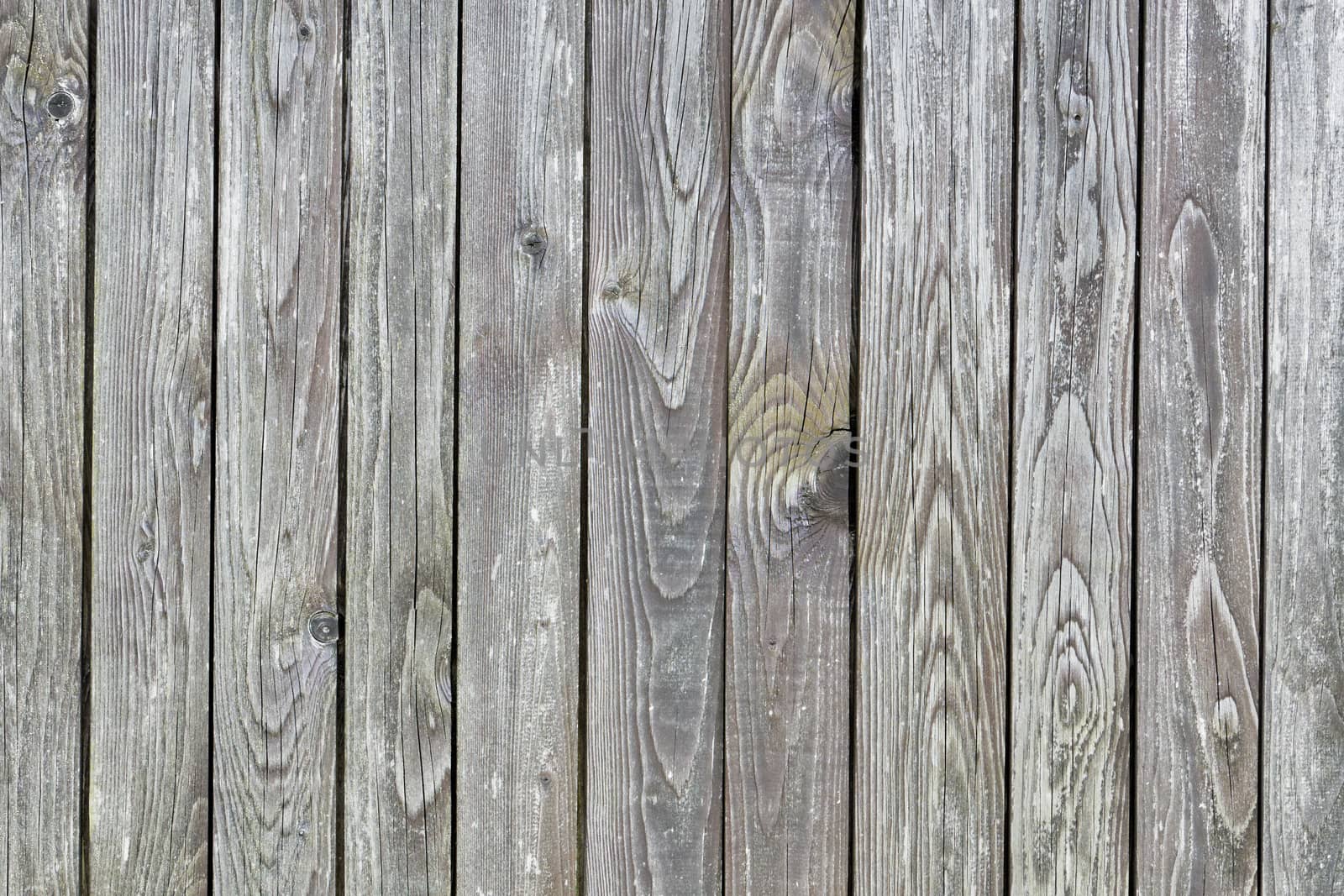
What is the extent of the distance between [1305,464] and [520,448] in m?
1.12

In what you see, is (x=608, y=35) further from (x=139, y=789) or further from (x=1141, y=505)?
(x=139, y=789)

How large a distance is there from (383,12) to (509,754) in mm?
1067

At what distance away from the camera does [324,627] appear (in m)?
1.50

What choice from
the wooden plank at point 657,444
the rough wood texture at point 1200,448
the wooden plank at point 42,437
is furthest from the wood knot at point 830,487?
the wooden plank at point 42,437

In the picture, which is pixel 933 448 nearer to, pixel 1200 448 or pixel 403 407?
pixel 1200 448

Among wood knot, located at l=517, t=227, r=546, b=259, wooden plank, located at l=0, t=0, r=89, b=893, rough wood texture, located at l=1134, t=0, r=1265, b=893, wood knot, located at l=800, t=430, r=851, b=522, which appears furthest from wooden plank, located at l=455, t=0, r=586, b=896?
rough wood texture, located at l=1134, t=0, r=1265, b=893

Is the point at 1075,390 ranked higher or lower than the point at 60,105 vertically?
lower

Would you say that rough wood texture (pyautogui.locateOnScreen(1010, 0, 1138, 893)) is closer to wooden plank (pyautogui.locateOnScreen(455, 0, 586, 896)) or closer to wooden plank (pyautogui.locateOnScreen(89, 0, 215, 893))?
wooden plank (pyautogui.locateOnScreen(455, 0, 586, 896))

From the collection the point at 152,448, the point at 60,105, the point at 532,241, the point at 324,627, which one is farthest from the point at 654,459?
the point at 60,105

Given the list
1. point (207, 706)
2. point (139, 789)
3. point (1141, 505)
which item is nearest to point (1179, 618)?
point (1141, 505)

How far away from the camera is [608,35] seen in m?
1.52

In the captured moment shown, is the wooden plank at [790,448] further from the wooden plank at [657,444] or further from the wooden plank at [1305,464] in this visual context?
the wooden plank at [1305,464]

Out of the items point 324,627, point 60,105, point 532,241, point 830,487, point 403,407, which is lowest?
point 324,627

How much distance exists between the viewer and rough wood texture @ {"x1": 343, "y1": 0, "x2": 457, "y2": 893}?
1501 mm
